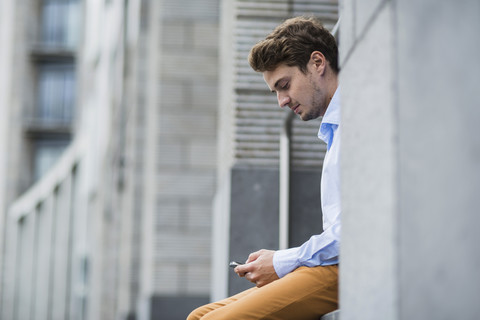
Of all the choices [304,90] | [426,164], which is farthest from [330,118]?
[426,164]

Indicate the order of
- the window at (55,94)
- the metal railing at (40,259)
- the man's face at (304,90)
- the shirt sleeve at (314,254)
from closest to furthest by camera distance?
the shirt sleeve at (314,254) → the man's face at (304,90) → the metal railing at (40,259) → the window at (55,94)

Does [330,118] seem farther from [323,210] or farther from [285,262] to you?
[285,262]

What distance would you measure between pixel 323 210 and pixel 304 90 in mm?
577

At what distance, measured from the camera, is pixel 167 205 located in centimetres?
970

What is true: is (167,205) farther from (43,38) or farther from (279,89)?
(43,38)

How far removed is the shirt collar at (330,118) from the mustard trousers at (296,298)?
1.65 ft

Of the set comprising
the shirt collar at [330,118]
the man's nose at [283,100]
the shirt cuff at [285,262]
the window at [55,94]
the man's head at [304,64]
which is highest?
the window at [55,94]

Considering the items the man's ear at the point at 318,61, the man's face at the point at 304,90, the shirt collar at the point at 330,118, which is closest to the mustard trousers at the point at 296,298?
the shirt collar at the point at 330,118

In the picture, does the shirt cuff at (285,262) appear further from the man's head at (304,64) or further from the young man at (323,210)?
the man's head at (304,64)

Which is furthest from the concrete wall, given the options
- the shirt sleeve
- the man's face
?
the man's face

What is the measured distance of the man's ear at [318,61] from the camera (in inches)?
127

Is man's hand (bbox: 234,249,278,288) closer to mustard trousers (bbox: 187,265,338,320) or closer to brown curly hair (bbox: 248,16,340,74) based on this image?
mustard trousers (bbox: 187,265,338,320)

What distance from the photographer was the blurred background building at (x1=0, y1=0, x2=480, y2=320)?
68.7 inches

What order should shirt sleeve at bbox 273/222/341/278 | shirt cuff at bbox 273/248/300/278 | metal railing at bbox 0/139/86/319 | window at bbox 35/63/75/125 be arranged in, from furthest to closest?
window at bbox 35/63/75/125 < metal railing at bbox 0/139/86/319 < shirt cuff at bbox 273/248/300/278 < shirt sleeve at bbox 273/222/341/278
